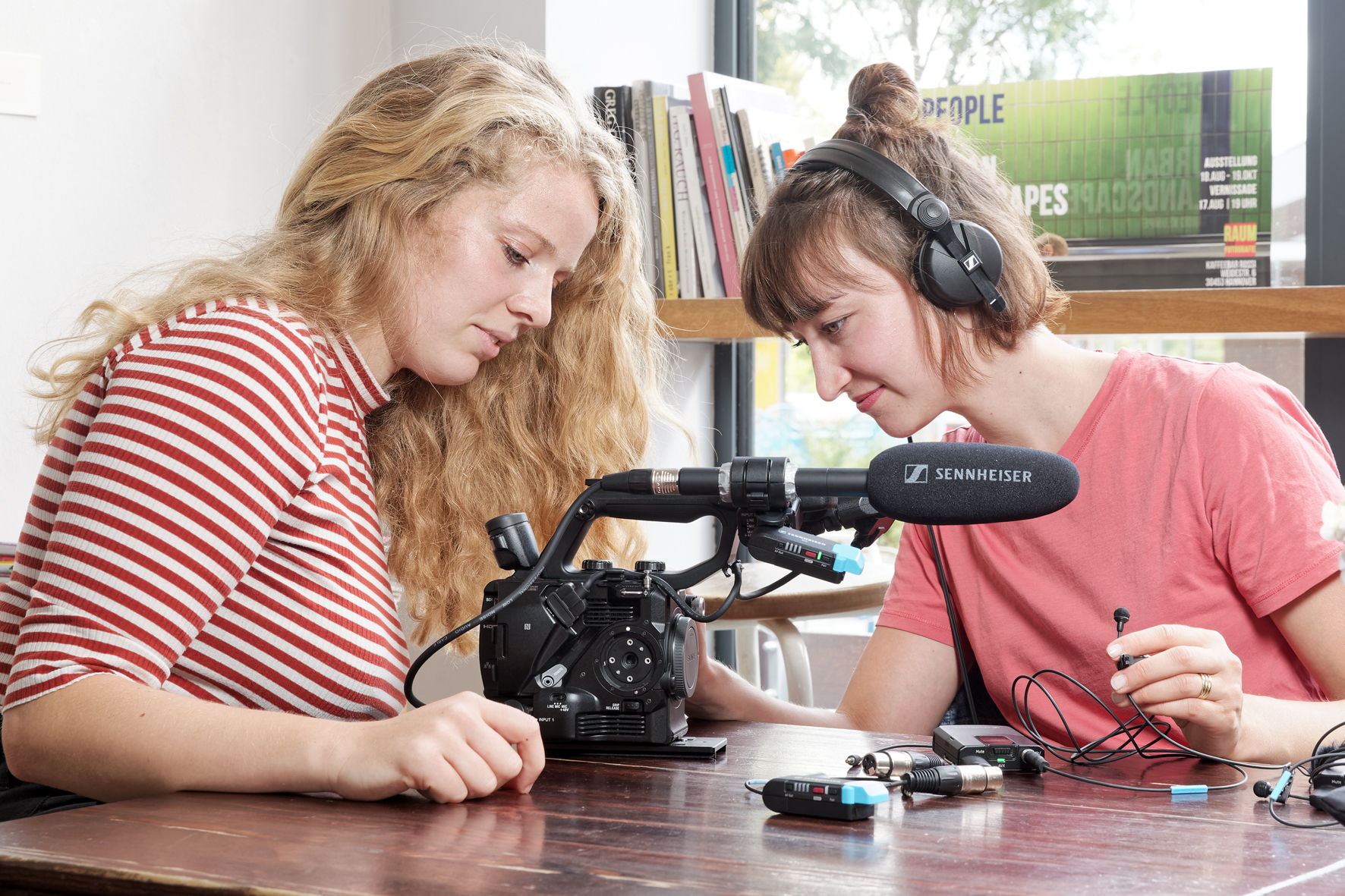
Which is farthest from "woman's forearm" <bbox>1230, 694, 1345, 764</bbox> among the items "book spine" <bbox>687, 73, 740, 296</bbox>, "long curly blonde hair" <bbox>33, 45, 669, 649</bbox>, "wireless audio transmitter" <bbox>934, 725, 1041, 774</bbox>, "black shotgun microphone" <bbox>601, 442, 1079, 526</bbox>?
"book spine" <bbox>687, 73, 740, 296</bbox>

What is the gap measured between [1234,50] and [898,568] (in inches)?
51.0

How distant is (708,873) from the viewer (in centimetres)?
69

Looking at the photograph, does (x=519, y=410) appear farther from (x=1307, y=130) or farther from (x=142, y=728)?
(x=1307, y=130)

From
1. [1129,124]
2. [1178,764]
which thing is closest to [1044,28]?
[1129,124]

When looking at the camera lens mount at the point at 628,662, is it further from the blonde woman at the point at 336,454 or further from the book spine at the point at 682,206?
the book spine at the point at 682,206

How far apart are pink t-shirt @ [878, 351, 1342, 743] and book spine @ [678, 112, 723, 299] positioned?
0.89 m

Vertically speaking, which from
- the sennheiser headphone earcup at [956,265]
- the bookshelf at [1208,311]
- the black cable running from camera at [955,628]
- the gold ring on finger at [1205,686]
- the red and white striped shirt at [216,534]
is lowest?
the black cable running from camera at [955,628]

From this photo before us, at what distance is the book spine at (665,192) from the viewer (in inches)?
86.2

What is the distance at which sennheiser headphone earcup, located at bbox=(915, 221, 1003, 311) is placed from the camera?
132 cm

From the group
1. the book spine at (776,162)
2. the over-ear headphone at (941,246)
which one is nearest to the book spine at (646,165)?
the book spine at (776,162)

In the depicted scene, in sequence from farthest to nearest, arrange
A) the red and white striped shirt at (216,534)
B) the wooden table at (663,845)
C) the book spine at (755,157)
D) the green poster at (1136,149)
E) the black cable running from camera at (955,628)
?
the book spine at (755,157) < the green poster at (1136,149) < the black cable running from camera at (955,628) < the red and white striped shirt at (216,534) < the wooden table at (663,845)

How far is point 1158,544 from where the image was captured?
4.30ft

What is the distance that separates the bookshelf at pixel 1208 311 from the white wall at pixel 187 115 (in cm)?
68

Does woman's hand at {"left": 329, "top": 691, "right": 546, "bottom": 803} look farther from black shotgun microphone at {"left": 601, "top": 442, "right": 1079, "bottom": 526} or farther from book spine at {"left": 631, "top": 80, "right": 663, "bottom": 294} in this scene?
book spine at {"left": 631, "top": 80, "right": 663, "bottom": 294}
